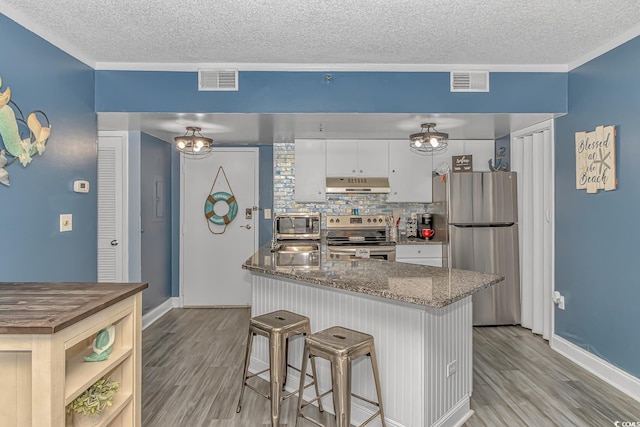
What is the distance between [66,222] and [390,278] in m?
2.37

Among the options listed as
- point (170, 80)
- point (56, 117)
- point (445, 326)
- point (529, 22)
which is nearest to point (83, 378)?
point (445, 326)

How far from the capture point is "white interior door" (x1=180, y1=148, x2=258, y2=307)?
4.95 meters

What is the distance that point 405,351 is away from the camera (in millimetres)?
2045

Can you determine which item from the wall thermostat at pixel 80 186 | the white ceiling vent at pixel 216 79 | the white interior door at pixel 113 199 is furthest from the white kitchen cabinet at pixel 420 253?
the wall thermostat at pixel 80 186

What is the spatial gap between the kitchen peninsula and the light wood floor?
333 mm

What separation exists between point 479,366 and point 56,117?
370 cm

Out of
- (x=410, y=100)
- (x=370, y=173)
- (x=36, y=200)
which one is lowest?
(x=36, y=200)

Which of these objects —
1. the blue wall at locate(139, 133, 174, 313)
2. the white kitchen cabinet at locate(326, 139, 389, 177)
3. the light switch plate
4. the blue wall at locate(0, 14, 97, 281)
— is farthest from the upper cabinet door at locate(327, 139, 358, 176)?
the light switch plate

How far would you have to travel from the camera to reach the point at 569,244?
10.8ft

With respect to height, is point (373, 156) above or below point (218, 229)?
above

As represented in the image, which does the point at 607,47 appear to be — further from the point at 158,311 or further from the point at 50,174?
the point at 158,311

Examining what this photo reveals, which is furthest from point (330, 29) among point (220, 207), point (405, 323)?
point (220, 207)

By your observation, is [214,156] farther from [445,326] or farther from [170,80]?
[445,326]

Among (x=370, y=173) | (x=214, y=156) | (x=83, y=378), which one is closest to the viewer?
(x=83, y=378)
